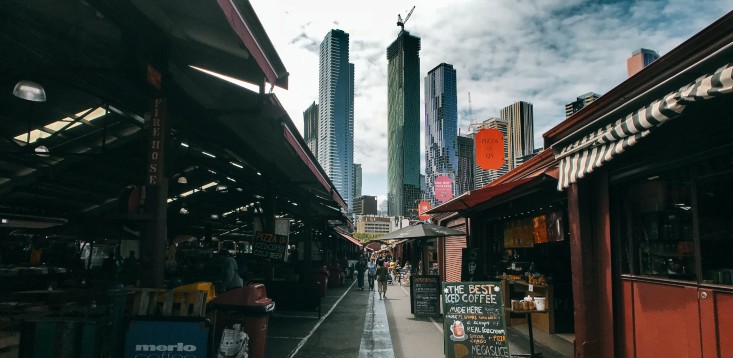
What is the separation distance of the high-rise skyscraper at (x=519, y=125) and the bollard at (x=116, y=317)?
2447 inches

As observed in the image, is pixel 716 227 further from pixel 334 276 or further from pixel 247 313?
pixel 334 276

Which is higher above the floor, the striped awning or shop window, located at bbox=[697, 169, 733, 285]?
the striped awning

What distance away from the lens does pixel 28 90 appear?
19.3 ft

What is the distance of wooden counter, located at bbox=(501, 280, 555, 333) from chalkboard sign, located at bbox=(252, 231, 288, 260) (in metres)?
5.99

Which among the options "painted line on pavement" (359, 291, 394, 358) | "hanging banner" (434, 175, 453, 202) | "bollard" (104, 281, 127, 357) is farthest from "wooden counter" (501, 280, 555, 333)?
"hanging banner" (434, 175, 453, 202)

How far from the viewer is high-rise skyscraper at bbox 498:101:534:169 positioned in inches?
2491

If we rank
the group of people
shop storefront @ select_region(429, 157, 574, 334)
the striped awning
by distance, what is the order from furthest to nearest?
1. the group of people
2. shop storefront @ select_region(429, 157, 574, 334)
3. the striped awning

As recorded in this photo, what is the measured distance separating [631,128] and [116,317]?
19.5 ft

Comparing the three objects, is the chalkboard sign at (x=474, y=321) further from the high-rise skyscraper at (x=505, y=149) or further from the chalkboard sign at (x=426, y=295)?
the high-rise skyscraper at (x=505, y=149)

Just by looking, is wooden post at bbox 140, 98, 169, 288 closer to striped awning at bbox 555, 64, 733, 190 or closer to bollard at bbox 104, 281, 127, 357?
bollard at bbox 104, 281, 127, 357

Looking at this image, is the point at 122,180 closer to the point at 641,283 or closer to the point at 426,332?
the point at 426,332

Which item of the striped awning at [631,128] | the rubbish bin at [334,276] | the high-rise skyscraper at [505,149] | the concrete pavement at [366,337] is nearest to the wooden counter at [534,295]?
the concrete pavement at [366,337]

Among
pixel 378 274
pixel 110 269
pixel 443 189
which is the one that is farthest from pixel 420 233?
pixel 443 189

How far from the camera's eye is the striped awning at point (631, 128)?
3.43 metres
